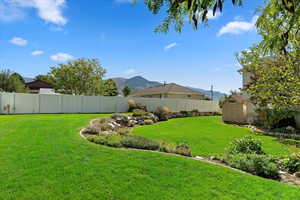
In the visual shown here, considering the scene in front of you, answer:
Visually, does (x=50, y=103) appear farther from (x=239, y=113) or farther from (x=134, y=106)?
(x=239, y=113)

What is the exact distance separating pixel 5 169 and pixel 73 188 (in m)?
1.64

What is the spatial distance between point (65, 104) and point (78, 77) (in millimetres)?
9229

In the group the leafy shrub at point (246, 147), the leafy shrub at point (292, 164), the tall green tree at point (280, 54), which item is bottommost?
the leafy shrub at point (292, 164)

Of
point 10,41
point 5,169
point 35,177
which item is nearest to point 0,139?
point 5,169

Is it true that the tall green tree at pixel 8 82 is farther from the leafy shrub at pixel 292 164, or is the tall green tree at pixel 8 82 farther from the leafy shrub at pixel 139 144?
the leafy shrub at pixel 292 164

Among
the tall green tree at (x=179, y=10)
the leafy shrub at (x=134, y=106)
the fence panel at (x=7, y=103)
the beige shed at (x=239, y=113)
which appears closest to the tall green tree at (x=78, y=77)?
the leafy shrub at (x=134, y=106)

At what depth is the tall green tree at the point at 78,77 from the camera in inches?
899

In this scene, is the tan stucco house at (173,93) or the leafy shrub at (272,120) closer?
the leafy shrub at (272,120)

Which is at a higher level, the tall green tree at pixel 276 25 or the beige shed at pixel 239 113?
the tall green tree at pixel 276 25

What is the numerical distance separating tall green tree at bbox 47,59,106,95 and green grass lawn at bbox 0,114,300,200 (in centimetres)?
1993

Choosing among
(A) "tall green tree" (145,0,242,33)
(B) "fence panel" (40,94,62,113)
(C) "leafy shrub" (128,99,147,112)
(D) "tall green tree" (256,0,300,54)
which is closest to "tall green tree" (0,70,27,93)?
(B) "fence panel" (40,94,62,113)

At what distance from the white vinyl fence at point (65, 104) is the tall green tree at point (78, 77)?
26.3 ft

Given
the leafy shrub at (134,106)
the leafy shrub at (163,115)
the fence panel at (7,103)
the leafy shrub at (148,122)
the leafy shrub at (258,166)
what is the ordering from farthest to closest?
1. the leafy shrub at (134,106)
2. the leafy shrub at (163,115)
3. the leafy shrub at (148,122)
4. the fence panel at (7,103)
5. the leafy shrub at (258,166)

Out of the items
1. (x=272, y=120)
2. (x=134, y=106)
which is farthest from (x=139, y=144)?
(x=134, y=106)
